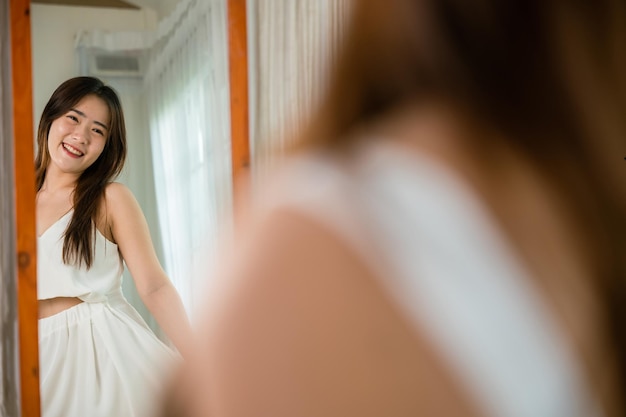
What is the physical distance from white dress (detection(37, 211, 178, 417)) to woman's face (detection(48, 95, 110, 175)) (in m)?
0.16

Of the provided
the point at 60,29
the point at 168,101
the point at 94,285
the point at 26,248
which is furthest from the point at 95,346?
the point at 60,29

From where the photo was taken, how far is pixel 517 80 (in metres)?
0.31

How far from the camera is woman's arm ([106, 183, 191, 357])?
7.55 feet

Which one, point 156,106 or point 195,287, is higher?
point 156,106

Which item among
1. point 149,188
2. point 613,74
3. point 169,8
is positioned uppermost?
point 169,8

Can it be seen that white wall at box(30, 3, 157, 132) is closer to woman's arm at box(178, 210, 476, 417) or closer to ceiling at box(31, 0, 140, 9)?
ceiling at box(31, 0, 140, 9)

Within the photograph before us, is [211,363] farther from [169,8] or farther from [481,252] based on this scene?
[169,8]

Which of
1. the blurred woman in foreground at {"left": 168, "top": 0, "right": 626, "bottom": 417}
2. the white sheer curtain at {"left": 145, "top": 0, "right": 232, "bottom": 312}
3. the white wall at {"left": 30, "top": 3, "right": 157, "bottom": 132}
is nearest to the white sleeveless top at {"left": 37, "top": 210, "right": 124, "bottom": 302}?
the white sheer curtain at {"left": 145, "top": 0, "right": 232, "bottom": 312}

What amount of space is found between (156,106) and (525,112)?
2107mm

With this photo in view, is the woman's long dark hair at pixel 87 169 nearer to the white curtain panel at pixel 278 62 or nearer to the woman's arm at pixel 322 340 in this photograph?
the white curtain panel at pixel 278 62

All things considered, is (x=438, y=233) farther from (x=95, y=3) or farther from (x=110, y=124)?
(x=95, y=3)

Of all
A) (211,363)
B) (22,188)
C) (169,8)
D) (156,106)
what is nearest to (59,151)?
(22,188)

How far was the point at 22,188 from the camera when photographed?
7.64ft

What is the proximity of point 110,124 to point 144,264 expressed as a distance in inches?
16.7
